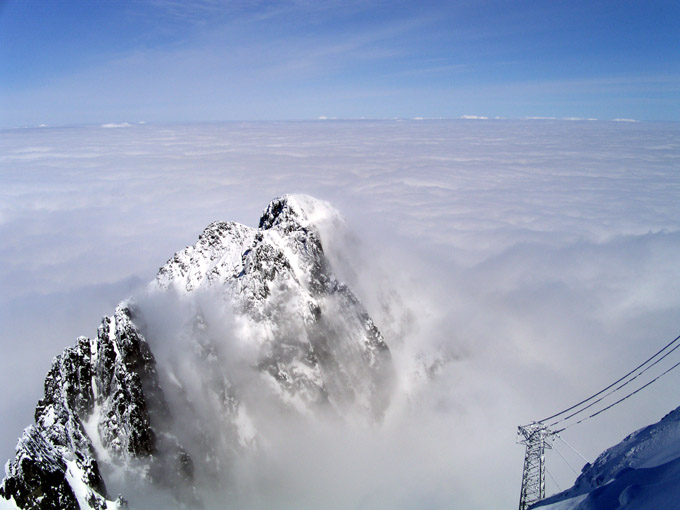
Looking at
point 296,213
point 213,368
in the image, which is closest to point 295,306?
point 213,368

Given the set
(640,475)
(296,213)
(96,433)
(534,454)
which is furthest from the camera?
(296,213)

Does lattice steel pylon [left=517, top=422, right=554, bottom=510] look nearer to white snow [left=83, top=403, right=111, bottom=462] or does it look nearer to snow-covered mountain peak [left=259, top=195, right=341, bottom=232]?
white snow [left=83, top=403, right=111, bottom=462]

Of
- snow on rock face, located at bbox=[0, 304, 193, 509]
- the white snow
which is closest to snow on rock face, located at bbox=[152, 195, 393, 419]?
snow on rock face, located at bbox=[0, 304, 193, 509]

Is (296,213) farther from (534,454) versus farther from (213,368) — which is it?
(534,454)

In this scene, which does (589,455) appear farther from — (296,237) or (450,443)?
(296,237)

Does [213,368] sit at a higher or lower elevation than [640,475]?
higher

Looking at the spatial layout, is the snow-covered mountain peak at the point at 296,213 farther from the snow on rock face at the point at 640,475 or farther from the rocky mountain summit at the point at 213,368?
the snow on rock face at the point at 640,475
